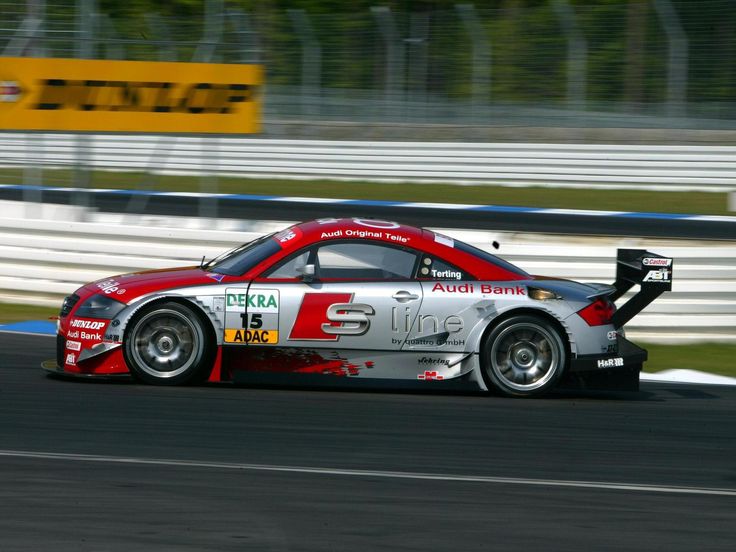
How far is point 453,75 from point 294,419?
15667 mm

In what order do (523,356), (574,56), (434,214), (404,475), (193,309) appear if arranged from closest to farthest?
1. (404,475)
2. (193,309)
3. (523,356)
4. (434,214)
5. (574,56)

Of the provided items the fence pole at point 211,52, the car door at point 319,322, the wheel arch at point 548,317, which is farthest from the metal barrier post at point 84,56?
the wheel arch at point 548,317

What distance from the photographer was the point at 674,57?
20.4 metres

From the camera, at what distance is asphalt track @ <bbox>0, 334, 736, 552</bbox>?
466cm

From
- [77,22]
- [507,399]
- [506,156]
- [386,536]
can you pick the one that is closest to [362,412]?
[507,399]

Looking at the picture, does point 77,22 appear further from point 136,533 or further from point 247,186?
point 136,533

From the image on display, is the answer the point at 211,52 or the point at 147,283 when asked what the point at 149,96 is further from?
the point at 147,283

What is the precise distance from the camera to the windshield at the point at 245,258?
7.66m

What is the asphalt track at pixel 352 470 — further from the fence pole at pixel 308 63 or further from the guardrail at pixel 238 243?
the fence pole at pixel 308 63

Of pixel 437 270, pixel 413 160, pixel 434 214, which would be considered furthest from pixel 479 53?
pixel 437 270

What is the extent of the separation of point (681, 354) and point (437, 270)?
133 inches

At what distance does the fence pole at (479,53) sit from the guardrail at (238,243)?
10.6m

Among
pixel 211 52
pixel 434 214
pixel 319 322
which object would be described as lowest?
pixel 319 322

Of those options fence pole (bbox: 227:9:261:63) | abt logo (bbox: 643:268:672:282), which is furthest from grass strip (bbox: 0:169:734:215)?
abt logo (bbox: 643:268:672:282)
